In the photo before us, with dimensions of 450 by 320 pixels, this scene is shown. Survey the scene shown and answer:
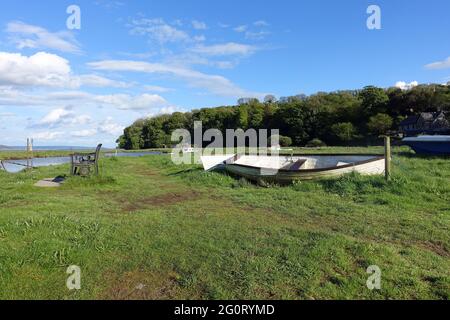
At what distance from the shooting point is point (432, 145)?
64.3 feet

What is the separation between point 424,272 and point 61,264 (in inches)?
185

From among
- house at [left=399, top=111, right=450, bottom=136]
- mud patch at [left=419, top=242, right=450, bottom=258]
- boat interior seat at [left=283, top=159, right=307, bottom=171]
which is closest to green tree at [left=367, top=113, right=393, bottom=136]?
house at [left=399, top=111, right=450, bottom=136]

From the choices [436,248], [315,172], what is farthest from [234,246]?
[315,172]

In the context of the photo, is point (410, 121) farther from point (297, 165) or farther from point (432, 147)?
point (297, 165)

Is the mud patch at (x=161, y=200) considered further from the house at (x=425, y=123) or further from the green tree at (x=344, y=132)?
the green tree at (x=344, y=132)

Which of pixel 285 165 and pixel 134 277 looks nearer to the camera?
pixel 134 277

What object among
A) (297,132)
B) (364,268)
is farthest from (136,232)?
(297,132)

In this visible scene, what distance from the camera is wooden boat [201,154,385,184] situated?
1158 cm

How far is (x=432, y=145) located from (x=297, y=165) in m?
9.75

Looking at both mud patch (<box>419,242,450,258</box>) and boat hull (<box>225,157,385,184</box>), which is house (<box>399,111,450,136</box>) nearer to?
boat hull (<box>225,157,385,184</box>)

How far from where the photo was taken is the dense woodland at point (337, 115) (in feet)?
190
